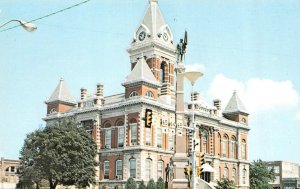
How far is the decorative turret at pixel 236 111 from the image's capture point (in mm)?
85750

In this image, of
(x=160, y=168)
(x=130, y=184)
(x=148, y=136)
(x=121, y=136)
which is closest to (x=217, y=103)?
(x=160, y=168)

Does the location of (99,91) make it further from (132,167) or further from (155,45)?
(155,45)

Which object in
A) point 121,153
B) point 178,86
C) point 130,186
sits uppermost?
point 178,86

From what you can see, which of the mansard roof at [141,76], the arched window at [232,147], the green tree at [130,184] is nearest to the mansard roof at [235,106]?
the arched window at [232,147]

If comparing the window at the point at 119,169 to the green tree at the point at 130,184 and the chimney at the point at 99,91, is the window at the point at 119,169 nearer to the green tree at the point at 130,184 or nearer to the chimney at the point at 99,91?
the green tree at the point at 130,184

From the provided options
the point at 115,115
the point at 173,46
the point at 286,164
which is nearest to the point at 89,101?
the point at 115,115

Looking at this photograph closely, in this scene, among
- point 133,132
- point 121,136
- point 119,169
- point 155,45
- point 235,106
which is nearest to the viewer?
point 133,132

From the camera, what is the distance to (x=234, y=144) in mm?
83125

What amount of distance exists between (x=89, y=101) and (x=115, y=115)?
5415mm

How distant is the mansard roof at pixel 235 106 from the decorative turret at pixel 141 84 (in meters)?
23.4

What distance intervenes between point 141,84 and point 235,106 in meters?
27.4

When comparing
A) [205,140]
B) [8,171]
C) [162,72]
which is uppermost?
[162,72]

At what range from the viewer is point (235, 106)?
8706cm

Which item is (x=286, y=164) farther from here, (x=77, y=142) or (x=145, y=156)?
(x=77, y=142)
